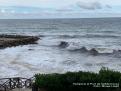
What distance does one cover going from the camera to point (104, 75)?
1683cm

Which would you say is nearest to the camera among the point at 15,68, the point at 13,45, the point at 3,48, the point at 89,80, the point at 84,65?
the point at 89,80

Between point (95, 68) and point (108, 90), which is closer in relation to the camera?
point (108, 90)

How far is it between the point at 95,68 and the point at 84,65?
2737mm

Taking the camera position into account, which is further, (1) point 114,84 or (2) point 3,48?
(2) point 3,48

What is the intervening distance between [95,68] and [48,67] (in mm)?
5513

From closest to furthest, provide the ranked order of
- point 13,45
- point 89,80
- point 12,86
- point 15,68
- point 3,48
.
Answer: point 89,80, point 12,86, point 15,68, point 3,48, point 13,45

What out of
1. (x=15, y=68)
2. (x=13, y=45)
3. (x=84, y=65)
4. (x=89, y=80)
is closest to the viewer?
(x=89, y=80)

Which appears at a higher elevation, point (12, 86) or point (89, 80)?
point (89, 80)

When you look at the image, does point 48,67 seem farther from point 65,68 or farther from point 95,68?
point 95,68

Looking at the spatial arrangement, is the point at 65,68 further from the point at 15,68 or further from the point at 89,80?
the point at 89,80

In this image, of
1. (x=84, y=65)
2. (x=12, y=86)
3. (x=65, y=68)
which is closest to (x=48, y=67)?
(x=65, y=68)

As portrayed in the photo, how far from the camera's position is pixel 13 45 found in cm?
6956

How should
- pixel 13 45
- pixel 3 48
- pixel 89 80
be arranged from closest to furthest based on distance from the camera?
pixel 89 80
pixel 3 48
pixel 13 45

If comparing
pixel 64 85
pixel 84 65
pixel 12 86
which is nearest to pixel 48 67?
pixel 84 65
